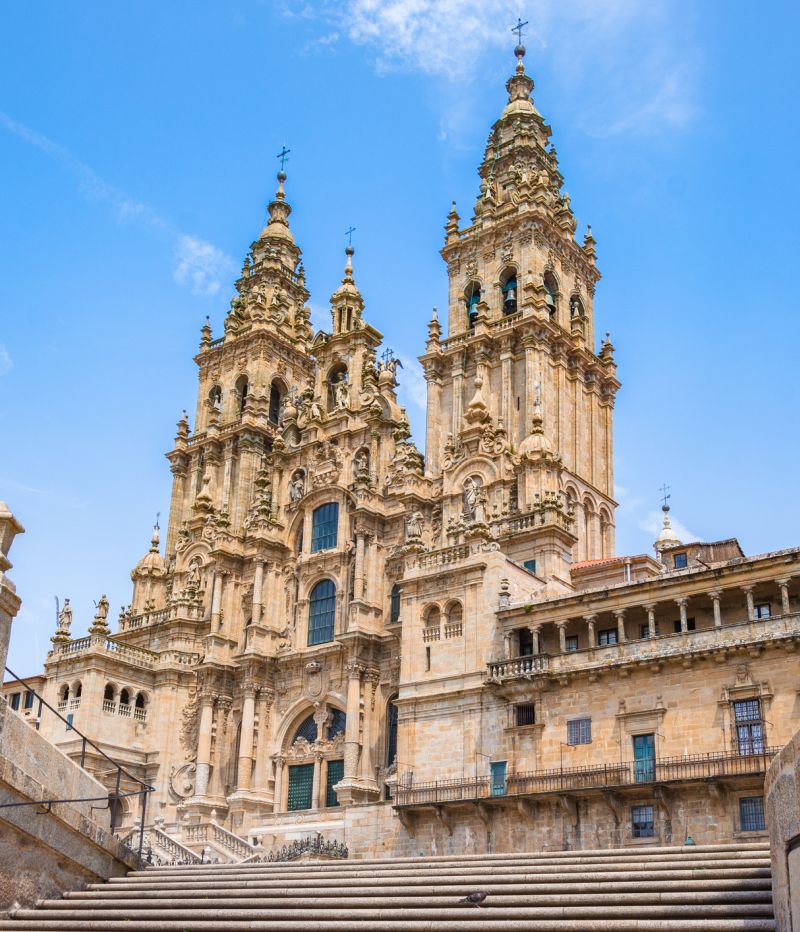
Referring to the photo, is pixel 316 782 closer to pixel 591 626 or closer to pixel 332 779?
pixel 332 779

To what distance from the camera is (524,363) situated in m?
56.1

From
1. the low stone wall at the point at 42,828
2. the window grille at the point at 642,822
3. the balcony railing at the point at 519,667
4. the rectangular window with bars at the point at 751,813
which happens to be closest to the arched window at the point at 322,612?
the balcony railing at the point at 519,667

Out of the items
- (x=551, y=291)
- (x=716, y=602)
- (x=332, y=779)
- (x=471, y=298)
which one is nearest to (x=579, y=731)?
(x=716, y=602)

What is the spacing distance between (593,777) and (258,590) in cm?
2649

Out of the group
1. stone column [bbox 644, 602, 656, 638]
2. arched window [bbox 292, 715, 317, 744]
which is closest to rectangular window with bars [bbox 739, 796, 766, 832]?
stone column [bbox 644, 602, 656, 638]

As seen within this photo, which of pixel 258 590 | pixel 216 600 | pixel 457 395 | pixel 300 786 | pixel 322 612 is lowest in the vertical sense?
pixel 300 786

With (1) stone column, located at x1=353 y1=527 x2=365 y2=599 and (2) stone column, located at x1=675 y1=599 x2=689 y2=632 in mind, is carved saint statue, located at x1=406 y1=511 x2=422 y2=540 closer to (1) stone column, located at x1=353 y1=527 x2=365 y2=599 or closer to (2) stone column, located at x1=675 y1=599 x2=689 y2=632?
(1) stone column, located at x1=353 y1=527 x2=365 y2=599

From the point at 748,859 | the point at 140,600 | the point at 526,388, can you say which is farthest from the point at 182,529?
the point at 748,859

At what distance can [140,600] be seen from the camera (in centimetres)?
6606

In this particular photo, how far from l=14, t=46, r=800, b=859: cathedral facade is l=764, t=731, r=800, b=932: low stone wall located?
16906 mm

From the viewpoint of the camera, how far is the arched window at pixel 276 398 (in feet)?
229

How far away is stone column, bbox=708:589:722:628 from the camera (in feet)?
115

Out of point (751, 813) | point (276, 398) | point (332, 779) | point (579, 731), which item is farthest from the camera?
point (276, 398)

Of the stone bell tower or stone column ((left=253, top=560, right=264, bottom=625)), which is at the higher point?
the stone bell tower
